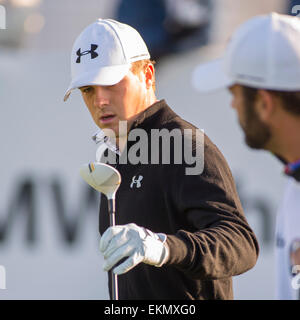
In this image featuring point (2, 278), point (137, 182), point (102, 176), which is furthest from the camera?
point (2, 278)

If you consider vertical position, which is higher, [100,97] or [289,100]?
[100,97]

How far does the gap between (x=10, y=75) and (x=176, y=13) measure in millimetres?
1029

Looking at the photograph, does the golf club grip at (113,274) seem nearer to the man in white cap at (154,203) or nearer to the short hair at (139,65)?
the man in white cap at (154,203)

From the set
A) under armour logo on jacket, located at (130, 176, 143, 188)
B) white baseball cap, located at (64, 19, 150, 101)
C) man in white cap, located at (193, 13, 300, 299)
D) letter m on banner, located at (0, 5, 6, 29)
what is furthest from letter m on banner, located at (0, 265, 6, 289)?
man in white cap, located at (193, 13, 300, 299)

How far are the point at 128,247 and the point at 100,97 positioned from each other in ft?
2.27

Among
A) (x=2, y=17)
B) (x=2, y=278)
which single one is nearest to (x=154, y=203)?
(x=2, y=278)

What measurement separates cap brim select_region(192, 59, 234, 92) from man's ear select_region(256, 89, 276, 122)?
87 millimetres

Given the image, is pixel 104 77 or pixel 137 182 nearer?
pixel 137 182

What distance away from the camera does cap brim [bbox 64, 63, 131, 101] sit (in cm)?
255

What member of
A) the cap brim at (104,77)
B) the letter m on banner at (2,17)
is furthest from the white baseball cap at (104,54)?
the letter m on banner at (2,17)

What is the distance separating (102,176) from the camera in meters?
2.32

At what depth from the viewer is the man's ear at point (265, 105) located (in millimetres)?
2029

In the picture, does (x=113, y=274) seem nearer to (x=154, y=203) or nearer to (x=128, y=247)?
(x=154, y=203)

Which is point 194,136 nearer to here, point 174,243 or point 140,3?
point 174,243
